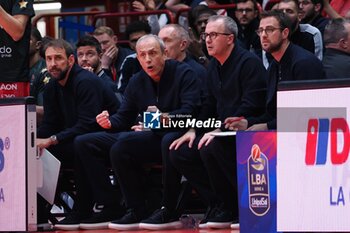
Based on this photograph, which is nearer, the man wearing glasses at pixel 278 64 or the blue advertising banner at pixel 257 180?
the blue advertising banner at pixel 257 180

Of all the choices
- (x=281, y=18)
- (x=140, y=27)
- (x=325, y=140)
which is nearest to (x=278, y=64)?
(x=281, y=18)

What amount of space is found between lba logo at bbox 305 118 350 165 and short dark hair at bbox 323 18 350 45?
1.95 m

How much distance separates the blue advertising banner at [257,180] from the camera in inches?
301

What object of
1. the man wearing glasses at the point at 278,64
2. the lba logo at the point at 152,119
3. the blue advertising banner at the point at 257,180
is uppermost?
the man wearing glasses at the point at 278,64

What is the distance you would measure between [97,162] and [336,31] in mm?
2645

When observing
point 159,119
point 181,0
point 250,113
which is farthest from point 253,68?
point 181,0

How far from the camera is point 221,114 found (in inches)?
356

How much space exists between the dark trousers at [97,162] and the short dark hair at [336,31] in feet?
7.68

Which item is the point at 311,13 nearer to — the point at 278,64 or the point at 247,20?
the point at 247,20

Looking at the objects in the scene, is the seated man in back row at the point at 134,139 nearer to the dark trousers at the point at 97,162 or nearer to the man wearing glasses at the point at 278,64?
the dark trousers at the point at 97,162

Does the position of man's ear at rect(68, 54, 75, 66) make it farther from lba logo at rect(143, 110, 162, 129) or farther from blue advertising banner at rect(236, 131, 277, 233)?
blue advertising banner at rect(236, 131, 277, 233)

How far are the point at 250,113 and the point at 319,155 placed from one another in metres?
1.99

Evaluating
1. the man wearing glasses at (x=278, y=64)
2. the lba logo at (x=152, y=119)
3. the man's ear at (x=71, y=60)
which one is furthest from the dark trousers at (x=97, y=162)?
the man wearing glasses at (x=278, y=64)

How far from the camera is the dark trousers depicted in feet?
31.1
